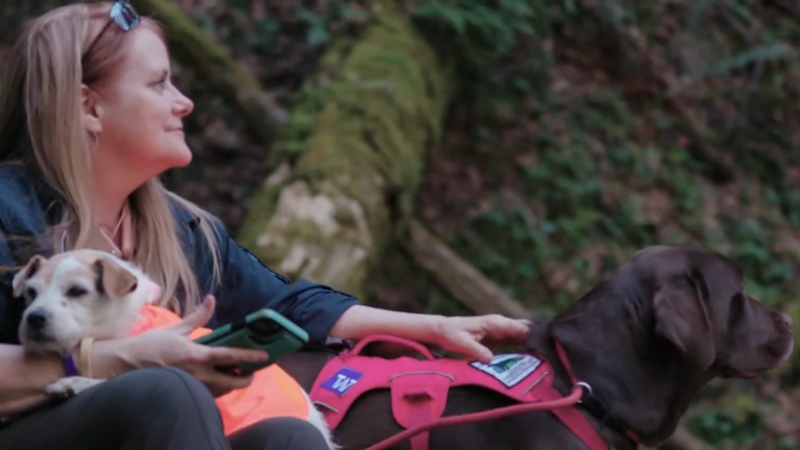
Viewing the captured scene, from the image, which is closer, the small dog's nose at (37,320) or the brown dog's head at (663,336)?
the small dog's nose at (37,320)

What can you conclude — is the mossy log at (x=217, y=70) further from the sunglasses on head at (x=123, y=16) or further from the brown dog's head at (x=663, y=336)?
the brown dog's head at (x=663, y=336)

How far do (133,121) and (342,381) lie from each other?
808mm

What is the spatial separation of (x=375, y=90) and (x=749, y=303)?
286cm

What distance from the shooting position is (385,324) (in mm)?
2980

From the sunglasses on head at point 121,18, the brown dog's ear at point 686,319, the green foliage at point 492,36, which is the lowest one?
the green foliage at point 492,36

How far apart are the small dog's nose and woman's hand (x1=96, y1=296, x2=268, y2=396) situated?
0.13 meters

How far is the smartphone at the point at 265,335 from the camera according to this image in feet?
7.20

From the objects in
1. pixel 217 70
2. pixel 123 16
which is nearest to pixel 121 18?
pixel 123 16

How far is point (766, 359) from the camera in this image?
2.83 meters

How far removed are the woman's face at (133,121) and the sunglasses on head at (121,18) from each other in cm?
2

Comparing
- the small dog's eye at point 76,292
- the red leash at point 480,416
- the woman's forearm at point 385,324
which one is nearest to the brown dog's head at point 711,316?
the red leash at point 480,416

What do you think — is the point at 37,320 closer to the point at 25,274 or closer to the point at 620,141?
the point at 25,274

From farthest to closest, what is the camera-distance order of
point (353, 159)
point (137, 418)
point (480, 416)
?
1. point (353, 159)
2. point (480, 416)
3. point (137, 418)

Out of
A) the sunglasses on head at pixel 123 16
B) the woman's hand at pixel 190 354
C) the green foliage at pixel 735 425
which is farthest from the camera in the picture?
the green foliage at pixel 735 425
